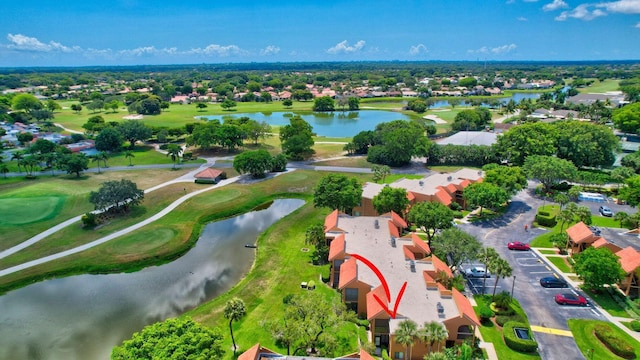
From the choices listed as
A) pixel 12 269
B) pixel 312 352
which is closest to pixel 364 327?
pixel 312 352

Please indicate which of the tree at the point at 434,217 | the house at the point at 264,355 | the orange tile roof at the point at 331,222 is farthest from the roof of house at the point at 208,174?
the house at the point at 264,355

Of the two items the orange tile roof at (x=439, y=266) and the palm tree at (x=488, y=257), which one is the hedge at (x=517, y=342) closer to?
the palm tree at (x=488, y=257)

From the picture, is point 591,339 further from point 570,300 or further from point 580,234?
point 580,234

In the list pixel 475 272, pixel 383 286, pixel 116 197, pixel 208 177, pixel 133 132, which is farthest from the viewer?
pixel 133 132

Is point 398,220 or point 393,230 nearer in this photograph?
point 393,230

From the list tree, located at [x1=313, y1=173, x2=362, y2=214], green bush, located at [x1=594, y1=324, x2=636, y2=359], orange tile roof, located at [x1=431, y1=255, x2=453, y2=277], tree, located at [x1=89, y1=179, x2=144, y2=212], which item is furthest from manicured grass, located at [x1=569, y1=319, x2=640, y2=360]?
tree, located at [x1=89, y1=179, x2=144, y2=212]

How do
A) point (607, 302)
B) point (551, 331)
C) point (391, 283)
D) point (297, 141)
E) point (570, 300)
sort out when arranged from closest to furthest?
point (551, 331), point (391, 283), point (570, 300), point (607, 302), point (297, 141)

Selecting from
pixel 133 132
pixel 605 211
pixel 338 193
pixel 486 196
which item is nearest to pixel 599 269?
pixel 486 196
